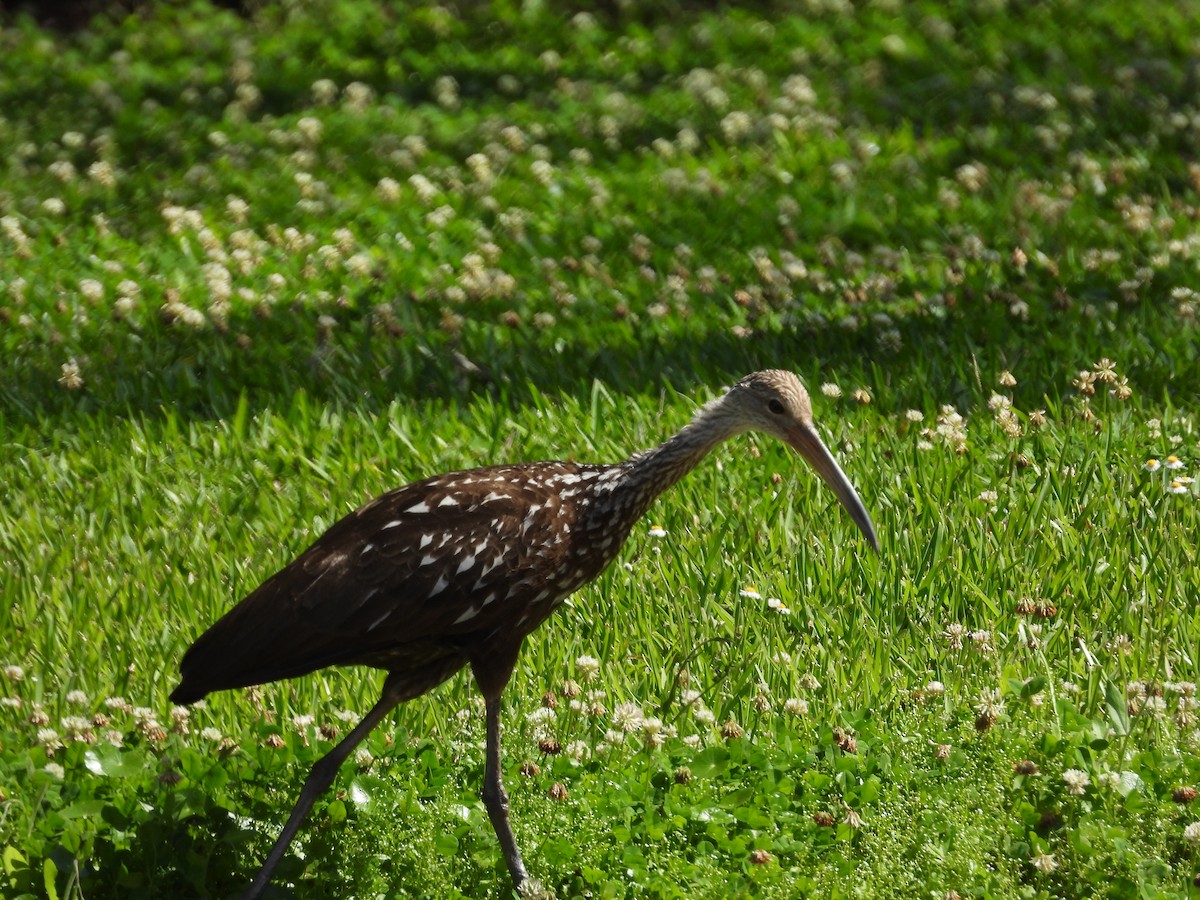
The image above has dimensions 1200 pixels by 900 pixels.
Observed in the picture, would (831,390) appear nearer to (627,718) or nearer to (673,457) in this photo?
(673,457)

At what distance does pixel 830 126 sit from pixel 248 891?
23.1 feet

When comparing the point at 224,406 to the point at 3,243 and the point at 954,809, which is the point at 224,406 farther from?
the point at 954,809

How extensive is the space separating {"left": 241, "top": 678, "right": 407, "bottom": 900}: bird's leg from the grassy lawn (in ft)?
0.30

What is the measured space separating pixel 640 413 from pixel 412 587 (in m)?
2.59

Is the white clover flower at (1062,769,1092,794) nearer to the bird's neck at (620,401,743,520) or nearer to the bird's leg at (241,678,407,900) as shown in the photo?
the bird's neck at (620,401,743,520)

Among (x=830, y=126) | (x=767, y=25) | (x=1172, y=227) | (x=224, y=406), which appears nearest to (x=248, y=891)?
(x=224, y=406)

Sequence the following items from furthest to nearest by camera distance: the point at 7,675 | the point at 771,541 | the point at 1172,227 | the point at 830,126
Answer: the point at 830,126, the point at 1172,227, the point at 771,541, the point at 7,675

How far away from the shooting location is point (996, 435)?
6348 mm

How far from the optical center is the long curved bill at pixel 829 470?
452cm

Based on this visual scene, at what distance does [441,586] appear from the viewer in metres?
4.18

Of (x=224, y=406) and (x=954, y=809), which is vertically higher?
(x=954, y=809)

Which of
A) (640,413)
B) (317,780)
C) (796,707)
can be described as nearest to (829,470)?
(796,707)

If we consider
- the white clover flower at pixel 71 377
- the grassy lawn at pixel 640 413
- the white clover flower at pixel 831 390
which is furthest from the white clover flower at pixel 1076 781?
the white clover flower at pixel 71 377

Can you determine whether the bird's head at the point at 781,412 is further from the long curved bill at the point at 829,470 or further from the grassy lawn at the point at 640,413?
the grassy lawn at the point at 640,413
